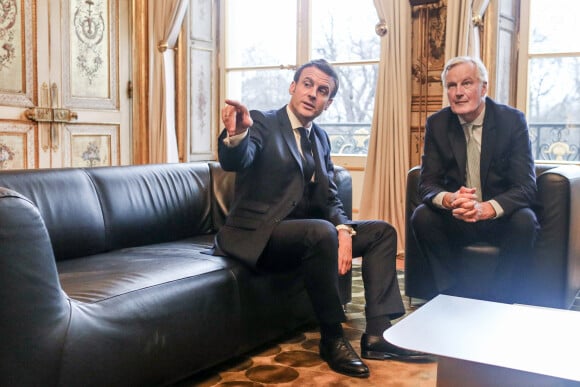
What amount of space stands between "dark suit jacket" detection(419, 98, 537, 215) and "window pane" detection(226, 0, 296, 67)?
2410 millimetres

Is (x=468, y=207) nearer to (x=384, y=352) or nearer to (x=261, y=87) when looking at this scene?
(x=384, y=352)

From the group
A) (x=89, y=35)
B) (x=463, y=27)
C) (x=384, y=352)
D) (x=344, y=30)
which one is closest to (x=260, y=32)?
(x=344, y=30)

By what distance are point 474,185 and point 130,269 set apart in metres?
1.49

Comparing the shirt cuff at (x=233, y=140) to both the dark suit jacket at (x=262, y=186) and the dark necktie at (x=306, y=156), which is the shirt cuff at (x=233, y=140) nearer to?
the dark suit jacket at (x=262, y=186)

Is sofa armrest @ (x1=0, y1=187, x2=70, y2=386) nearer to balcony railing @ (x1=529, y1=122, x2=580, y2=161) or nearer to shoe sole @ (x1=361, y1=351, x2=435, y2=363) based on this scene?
shoe sole @ (x1=361, y1=351, x2=435, y2=363)

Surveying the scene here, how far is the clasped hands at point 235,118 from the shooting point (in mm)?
2111

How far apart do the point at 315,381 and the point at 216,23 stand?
147 inches

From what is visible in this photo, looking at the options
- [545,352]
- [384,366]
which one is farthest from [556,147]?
[545,352]

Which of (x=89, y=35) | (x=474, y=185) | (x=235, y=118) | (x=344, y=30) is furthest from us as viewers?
(x=344, y=30)

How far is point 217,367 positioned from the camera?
7.17ft

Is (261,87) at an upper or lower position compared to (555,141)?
upper

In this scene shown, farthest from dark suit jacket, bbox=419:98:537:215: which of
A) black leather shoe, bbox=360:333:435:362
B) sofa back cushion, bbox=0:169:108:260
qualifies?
sofa back cushion, bbox=0:169:108:260

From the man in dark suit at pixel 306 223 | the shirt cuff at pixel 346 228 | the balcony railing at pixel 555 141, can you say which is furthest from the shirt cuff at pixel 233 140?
the balcony railing at pixel 555 141

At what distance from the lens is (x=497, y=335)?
1527mm
